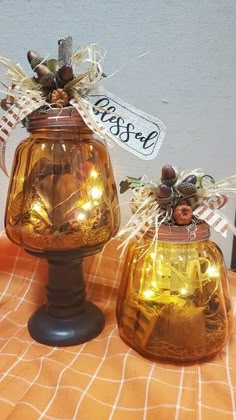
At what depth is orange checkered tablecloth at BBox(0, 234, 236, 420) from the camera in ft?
1.43

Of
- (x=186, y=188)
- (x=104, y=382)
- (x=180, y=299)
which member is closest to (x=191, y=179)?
(x=186, y=188)

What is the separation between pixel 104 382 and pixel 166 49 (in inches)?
21.3

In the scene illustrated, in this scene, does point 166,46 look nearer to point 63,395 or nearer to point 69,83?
point 69,83

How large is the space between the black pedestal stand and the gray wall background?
18cm

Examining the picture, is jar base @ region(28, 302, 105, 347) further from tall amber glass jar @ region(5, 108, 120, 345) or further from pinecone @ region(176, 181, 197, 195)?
pinecone @ region(176, 181, 197, 195)

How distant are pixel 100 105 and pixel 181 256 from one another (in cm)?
23

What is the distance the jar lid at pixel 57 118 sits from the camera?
Result: 1.65 ft

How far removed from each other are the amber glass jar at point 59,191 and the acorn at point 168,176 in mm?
104

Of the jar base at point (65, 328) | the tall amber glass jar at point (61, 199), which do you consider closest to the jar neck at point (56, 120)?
the tall amber glass jar at point (61, 199)

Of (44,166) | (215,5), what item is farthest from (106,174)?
(215,5)

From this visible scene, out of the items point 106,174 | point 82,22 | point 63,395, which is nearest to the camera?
point 63,395

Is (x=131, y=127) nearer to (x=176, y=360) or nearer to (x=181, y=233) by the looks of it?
(x=181, y=233)

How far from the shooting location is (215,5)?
2.17ft

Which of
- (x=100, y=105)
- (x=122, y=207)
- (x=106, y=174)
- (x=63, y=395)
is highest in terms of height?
(x=100, y=105)
